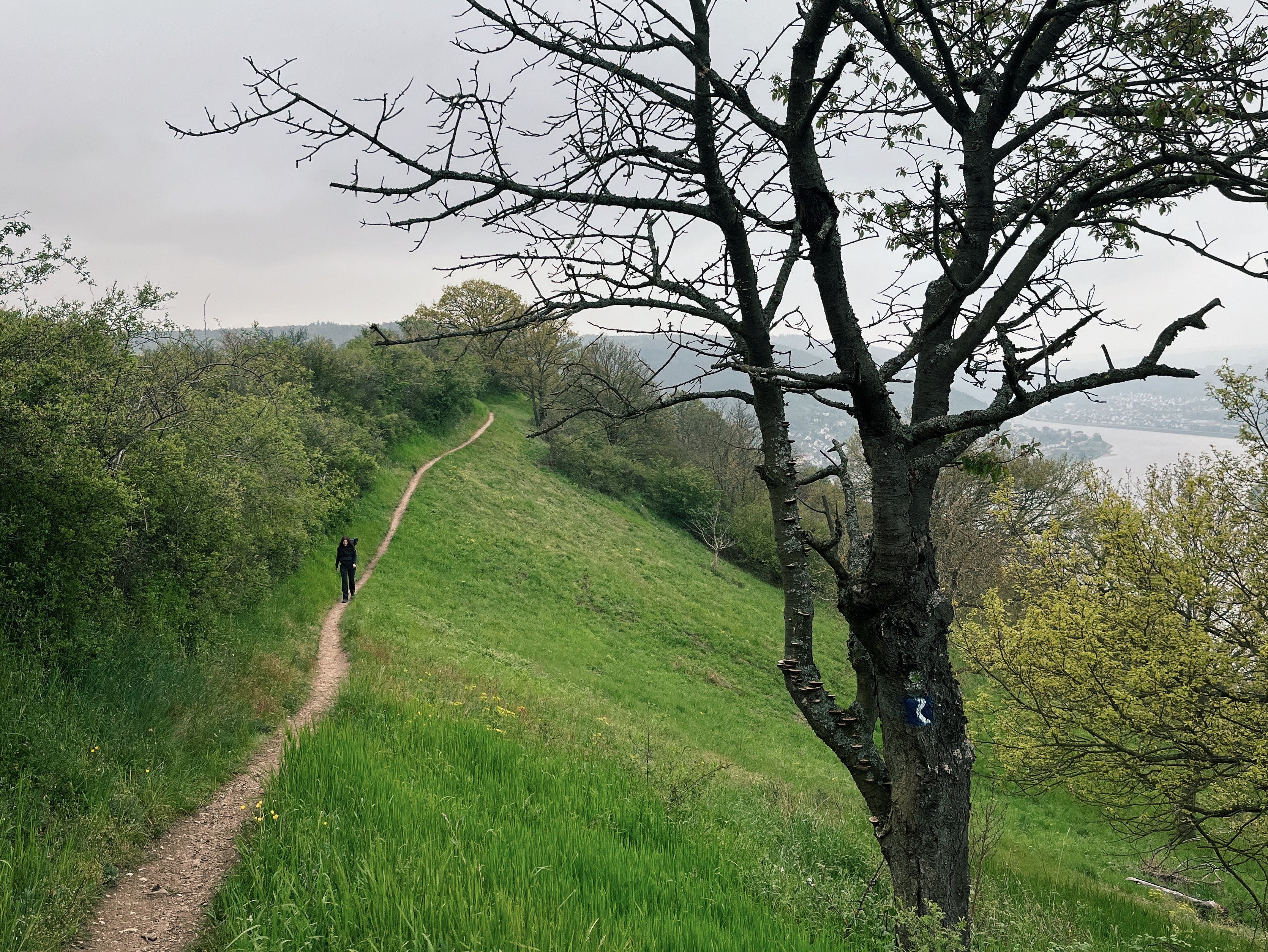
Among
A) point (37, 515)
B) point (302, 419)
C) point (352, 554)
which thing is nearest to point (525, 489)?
point (302, 419)

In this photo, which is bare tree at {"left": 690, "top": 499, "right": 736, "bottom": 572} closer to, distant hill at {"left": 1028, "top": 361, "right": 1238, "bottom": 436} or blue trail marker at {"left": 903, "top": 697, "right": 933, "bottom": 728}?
blue trail marker at {"left": 903, "top": 697, "right": 933, "bottom": 728}

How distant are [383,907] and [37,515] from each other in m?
6.00

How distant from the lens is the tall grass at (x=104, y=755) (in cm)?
428

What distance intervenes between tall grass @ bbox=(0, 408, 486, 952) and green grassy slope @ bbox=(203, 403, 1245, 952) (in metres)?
1.05

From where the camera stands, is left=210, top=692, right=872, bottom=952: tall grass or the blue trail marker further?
the blue trail marker

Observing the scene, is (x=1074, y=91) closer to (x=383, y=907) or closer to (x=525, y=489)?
(x=383, y=907)

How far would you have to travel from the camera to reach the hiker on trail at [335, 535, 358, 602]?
60.8ft

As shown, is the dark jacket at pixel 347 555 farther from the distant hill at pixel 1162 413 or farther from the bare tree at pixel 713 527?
the distant hill at pixel 1162 413

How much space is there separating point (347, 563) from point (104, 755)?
42.4 ft

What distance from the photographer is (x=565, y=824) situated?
4.89m

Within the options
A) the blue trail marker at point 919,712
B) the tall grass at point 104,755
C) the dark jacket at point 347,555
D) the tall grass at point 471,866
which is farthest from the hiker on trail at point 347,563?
the blue trail marker at point 919,712

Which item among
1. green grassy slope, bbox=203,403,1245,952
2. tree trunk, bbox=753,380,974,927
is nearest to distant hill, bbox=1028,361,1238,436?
green grassy slope, bbox=203,403,1245,952

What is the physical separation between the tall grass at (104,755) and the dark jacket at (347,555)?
783cm

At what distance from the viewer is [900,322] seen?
491cm
